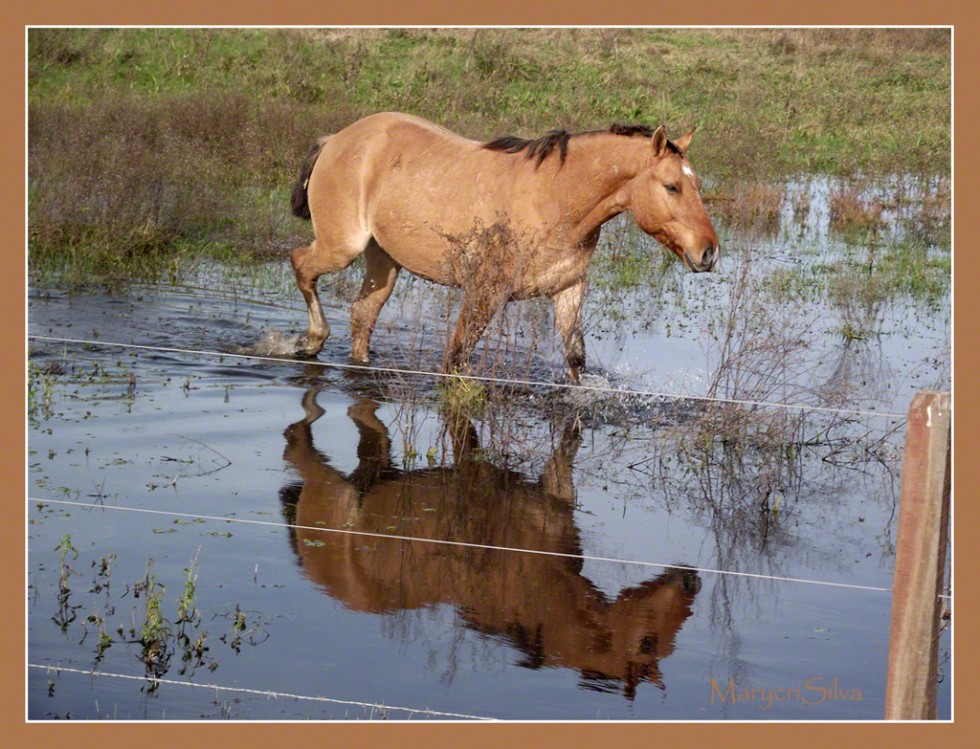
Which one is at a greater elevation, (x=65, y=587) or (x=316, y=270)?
(x=316, y=270)

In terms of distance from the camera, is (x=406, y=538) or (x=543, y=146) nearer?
(x=406, y=538)

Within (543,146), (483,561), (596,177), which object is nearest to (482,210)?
(543,146)

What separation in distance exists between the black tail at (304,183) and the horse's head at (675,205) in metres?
2.85

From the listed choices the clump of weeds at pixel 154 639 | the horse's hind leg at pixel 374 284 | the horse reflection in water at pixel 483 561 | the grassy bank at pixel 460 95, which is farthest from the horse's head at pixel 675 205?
the grassy bank at pixel 460 95

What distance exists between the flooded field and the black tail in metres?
1.03

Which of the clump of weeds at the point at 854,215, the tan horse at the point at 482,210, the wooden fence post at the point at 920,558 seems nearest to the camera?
the wooden fence post at the point at 920,558

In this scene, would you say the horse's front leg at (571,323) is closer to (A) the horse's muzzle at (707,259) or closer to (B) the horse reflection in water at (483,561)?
(B) the horse reflection in water at (483,561)

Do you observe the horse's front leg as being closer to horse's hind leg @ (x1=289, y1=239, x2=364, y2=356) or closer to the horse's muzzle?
the horse's muzzle

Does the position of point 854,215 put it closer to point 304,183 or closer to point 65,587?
point 304,183

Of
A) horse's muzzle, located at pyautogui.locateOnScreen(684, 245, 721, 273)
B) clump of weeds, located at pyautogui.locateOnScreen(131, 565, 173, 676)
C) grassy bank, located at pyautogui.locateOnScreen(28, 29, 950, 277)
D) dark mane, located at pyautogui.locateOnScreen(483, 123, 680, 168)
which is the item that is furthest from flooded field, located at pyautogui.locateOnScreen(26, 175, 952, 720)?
grassy bank, located at pyautogui.locateOnScreen(28, 29, 950, 277)

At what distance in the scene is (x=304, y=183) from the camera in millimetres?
9391

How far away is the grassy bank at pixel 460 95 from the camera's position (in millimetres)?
14789

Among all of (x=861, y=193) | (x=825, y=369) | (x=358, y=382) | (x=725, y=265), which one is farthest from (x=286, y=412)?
(x=861, y=193)

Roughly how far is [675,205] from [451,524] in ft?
8.28
